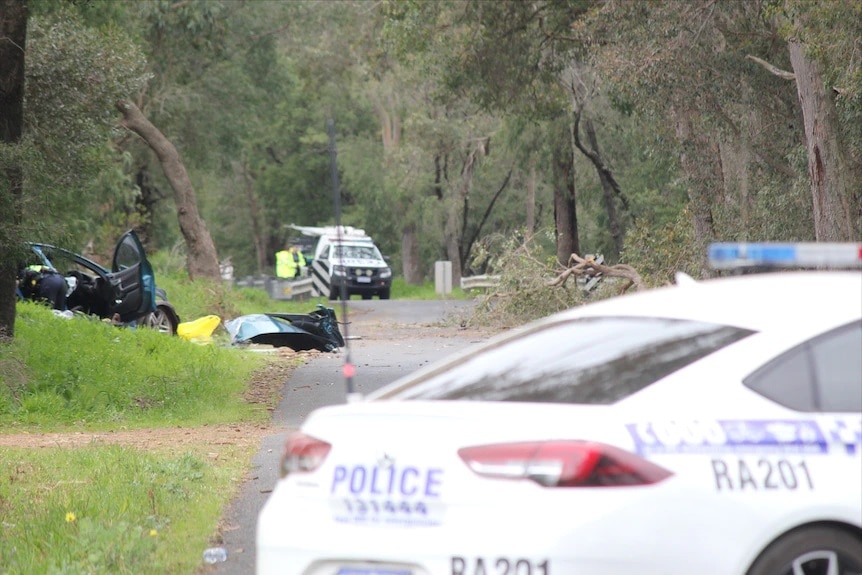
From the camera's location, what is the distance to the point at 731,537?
13.9ft

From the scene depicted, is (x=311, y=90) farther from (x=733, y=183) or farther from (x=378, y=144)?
(x=733, y=183)

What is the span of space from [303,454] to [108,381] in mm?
10714

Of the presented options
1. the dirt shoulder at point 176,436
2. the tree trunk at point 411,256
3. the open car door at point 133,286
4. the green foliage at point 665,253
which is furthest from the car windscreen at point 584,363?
the tree trunk at point 411,256

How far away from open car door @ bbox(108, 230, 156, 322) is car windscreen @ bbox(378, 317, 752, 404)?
53.0ft

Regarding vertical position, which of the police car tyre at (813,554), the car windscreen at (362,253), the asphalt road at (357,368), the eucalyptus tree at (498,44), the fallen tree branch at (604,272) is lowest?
the asphalt road at (357,368)

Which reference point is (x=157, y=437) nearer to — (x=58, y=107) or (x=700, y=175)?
(x=58, y=107)

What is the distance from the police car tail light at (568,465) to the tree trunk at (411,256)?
55465 mm

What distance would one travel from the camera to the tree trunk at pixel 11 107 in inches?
567

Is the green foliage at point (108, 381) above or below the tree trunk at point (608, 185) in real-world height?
below

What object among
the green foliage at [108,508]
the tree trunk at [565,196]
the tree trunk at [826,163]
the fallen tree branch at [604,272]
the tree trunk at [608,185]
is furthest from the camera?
the tree trunk at [608,185]

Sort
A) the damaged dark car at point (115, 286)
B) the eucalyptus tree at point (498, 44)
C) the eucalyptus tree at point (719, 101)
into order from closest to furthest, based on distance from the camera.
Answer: the eucalyptus tree at point (719, 101), the damaged dark car at point (115, 286), the eucalyptus tree at point (498, 44)

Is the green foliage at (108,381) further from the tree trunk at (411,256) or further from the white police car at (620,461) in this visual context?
the tree trunk at (411,256)

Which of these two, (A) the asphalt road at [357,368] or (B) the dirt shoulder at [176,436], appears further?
(B) the dirt shoulder at [176,436]

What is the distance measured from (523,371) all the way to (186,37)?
30078 millimetres
